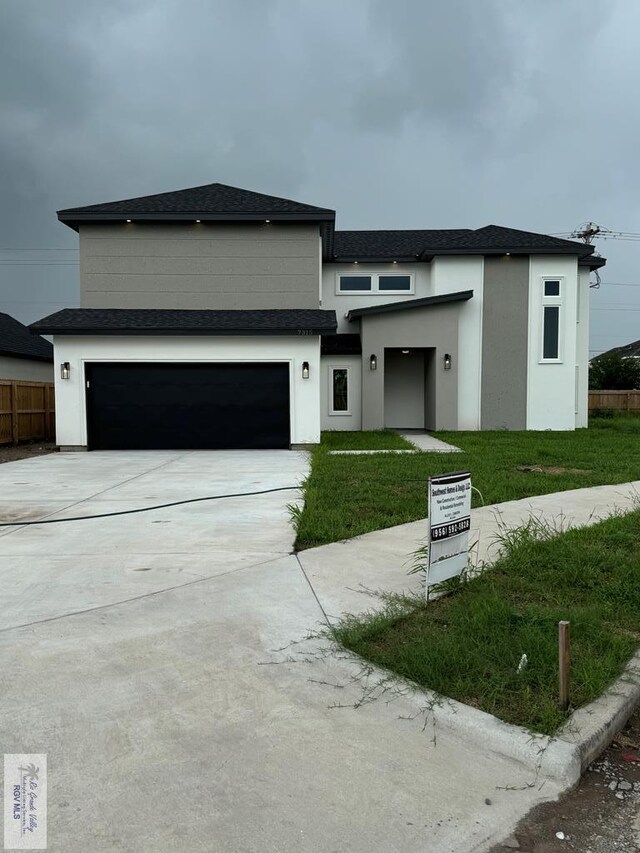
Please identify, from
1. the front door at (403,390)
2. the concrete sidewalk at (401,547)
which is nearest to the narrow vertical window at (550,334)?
the front door at (403,390)

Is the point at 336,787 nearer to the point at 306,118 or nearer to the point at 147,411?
the point at 147,411

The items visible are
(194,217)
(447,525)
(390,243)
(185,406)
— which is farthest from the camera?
(390,243)

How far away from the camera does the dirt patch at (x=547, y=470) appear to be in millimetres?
10555

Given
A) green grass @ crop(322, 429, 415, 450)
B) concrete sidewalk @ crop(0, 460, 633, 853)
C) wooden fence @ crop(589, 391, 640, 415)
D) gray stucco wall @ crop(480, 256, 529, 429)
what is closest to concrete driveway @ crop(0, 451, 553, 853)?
concrete sidewalk @ crop(0, 460, 633, 853)

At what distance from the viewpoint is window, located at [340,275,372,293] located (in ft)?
71.5

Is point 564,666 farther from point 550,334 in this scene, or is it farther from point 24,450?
point 550,334

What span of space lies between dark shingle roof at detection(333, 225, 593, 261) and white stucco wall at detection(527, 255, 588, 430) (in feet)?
1.31

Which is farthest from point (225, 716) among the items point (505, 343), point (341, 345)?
point (505, 343)

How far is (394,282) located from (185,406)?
9.80 metres

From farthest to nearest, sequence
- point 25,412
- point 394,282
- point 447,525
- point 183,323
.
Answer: point 394,282, point 25,412, point 183,323, point 447,525

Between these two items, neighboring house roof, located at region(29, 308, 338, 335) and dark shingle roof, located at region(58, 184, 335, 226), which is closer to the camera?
neighboring house roof, located at region(29, 308, 338, 335)

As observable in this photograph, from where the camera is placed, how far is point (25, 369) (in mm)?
22812

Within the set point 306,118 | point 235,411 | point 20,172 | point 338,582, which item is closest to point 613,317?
point 306,118

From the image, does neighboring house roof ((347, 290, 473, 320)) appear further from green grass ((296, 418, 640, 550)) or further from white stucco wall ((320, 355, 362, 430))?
green grass ((296, 418, 640, 550))
